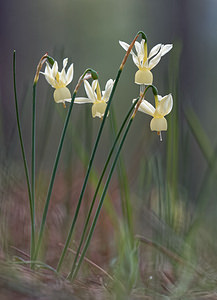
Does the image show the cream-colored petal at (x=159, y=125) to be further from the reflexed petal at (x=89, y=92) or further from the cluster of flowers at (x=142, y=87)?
the reflexed petal at (x=89, y=92)

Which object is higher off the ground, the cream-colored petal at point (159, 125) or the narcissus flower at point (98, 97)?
the narcissus flower at point (98, 97)

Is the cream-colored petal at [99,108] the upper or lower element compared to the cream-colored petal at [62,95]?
lower

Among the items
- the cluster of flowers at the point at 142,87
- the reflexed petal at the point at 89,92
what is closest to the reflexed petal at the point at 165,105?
the cluster of flowers at the point at 142,87

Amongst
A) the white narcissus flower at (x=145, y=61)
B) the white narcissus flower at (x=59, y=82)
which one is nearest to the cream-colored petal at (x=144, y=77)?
the white narcissus flower at (x=145, y=61)

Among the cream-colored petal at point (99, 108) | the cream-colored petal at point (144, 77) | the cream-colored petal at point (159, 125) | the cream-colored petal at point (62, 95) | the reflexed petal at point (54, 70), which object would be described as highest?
the reflexed petal at point (54, 70)

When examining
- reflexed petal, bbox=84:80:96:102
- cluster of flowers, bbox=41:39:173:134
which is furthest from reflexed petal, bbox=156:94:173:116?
reflexed petal, bbox=84:80:96:102

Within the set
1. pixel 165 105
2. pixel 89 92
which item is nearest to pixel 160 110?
pixel 165 105

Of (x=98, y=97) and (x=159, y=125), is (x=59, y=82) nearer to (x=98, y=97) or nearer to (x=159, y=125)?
(x=98, y=97)

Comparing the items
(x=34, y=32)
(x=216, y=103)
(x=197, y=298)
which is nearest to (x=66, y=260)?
(x=197, y=298)

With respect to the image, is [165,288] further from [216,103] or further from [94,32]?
[94,32]
